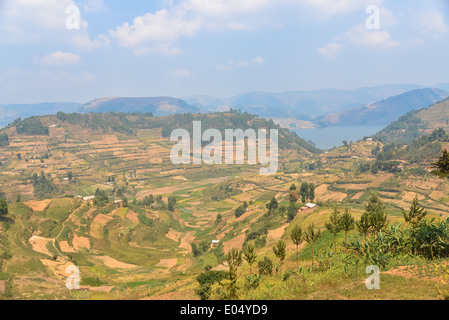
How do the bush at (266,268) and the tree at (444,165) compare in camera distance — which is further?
the bush at (266,268)

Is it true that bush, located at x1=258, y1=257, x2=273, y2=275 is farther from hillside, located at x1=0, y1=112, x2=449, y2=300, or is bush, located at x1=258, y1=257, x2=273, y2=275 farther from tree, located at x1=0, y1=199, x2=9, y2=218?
tree, located at x1=0, y1=199, x2=9, y2=218

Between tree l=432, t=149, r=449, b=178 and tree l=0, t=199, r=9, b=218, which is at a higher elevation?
tree l=432, t=149, r=449, b=178

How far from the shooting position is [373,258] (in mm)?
18828

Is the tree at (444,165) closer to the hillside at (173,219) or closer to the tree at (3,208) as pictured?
Answer: the hillside at (173,219)

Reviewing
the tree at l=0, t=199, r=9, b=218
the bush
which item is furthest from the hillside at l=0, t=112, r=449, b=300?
the tree at l=0, t=199, r=9, b=218

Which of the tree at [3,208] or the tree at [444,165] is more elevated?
the tree at [444,165]

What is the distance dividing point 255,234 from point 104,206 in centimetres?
3865

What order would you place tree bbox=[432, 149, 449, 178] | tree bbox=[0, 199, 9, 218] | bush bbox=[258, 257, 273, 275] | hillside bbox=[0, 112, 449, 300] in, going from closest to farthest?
tree bbox=[432, 149, 449, 178]
hillside bbox=[0, 112, 449, 300]
bush bbox=[258, 257, 273, 275]
tree bbox=[0, 199, 9, 218]

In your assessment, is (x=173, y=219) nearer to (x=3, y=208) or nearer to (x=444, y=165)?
(x=3, y=208)

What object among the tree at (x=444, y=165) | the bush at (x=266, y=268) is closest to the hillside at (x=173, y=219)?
the bush at (x=266, y=268)

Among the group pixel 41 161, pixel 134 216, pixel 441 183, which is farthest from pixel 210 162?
pixel 441 183

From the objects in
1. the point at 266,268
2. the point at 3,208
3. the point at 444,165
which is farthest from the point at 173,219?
the point at 444,165

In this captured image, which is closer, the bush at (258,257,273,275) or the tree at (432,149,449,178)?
the tree at (432,149,449,178)

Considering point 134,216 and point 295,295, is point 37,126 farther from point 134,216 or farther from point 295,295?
point 295,295
